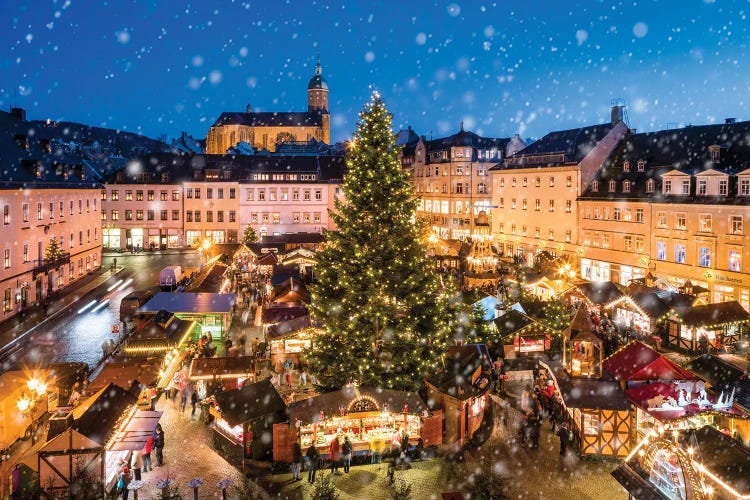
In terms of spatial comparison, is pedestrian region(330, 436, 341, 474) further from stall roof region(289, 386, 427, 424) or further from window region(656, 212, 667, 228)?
window region(656, 212, 667, 228)

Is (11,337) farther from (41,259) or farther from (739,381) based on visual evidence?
(739,381)

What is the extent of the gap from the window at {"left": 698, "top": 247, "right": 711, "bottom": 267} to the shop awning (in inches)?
1257

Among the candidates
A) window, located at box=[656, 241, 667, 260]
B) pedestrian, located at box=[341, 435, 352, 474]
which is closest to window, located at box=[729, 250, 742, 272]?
window, located at box=[656, 241, 667, 260]

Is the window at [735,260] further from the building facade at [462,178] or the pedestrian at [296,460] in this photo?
the building facade at [462,178]

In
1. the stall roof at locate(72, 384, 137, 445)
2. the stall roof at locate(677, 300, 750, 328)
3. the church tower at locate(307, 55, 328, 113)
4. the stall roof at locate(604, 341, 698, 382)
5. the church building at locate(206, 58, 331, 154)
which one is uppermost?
the church tower at locate(307, 55, 328, 113)

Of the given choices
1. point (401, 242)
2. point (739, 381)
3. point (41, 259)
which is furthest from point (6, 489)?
point (41, 259)

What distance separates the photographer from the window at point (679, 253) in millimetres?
37188

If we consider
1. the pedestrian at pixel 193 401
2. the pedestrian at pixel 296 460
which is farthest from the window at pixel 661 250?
the pedestrian at pixel 193 401

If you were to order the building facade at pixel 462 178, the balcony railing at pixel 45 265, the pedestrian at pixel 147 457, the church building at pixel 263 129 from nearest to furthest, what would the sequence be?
the pedestrian at pixel 147 457
the balcony railing at pixel 45 265
the building facade at pixel 462 178
the church building at pixel 263 129

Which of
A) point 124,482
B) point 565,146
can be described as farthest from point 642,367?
point 565,146

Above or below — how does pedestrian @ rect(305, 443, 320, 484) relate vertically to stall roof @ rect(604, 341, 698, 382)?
below

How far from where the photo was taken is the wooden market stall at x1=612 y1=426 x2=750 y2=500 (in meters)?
9.41

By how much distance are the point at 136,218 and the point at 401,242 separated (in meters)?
57.3

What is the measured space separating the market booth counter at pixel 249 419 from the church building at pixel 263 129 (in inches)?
4171
